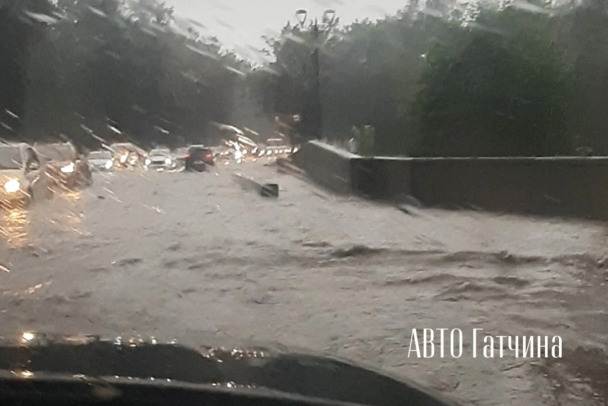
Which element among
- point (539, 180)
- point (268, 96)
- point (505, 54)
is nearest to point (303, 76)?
point (268, 96)

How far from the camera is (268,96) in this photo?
707 cm

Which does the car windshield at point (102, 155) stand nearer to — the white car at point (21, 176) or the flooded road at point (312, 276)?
the flooded road at point (312, 276)

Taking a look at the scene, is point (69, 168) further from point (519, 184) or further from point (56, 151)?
point (519, 184)

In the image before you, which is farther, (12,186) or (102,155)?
(12,186)

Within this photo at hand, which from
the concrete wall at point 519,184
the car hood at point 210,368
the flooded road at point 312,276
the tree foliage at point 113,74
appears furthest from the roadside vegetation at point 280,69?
the car hood at point 210,368

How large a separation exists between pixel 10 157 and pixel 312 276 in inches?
96.6

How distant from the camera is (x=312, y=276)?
679 centimetres

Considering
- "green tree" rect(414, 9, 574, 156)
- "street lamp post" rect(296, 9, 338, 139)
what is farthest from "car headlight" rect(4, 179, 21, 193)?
"green tree" rect(414, 9, 574, 156)

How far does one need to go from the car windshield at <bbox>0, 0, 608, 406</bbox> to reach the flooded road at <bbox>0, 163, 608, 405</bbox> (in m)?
0.02

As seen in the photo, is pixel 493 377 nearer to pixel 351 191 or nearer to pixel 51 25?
pixel 351 191

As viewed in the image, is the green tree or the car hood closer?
the car hood

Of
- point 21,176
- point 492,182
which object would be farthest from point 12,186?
point 492,182

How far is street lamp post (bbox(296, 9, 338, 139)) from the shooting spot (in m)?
6.99

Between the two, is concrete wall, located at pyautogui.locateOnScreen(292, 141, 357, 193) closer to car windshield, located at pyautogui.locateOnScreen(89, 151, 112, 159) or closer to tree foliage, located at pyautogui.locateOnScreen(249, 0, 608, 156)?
tree foliage, located at pyautogui.locateOnScreen(249, 0, 608, 156)
